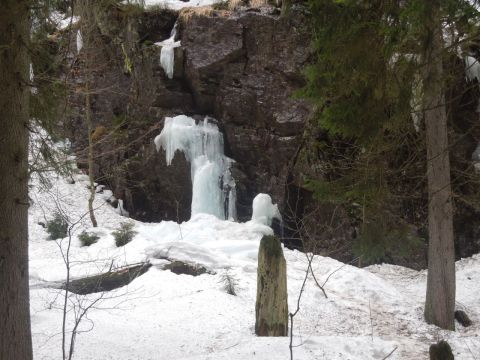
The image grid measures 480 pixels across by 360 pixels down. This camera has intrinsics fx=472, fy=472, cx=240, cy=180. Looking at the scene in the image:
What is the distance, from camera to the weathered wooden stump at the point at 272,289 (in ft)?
17.2

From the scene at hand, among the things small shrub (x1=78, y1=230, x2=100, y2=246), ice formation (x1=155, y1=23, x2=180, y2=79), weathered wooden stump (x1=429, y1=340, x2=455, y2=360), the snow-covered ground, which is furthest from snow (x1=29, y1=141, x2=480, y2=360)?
ice formation (x1=155, y1=23, x2=180, y2=79)

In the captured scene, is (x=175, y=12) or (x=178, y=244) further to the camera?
(x=175, y=12)

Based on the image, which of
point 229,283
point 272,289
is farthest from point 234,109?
point 272,289

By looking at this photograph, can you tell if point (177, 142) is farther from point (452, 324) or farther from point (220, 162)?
point (452, 324)

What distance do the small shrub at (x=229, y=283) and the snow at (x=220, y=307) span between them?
0.27ft

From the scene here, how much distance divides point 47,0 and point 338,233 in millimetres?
8999

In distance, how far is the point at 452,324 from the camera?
638 centimetres

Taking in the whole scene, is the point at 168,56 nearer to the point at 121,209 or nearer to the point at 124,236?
the point at 121,209

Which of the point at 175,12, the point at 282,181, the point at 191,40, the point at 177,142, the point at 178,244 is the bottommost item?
the point at 178,244

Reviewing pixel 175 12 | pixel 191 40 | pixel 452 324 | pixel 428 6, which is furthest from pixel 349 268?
pixel 175 12

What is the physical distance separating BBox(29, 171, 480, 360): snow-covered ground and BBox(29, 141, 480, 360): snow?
2cm

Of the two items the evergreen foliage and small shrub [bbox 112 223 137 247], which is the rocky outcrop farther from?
the evergreen foliage

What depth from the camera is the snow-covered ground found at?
4887mm

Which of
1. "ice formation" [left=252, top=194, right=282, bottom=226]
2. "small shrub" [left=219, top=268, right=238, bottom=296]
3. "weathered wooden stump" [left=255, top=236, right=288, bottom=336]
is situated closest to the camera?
"weathered wooden stump" [left=255, top=236, right=288, bottom=336]
